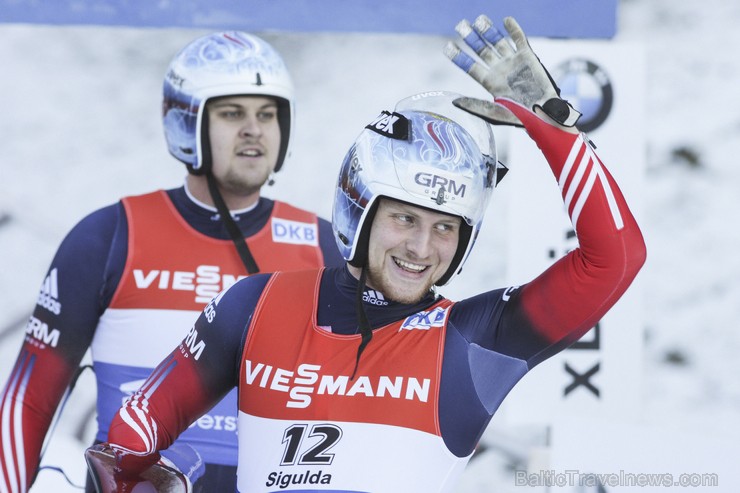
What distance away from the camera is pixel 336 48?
456 centimetres

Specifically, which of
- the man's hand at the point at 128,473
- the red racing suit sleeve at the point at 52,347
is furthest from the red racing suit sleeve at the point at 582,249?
the red racing suit sleeve at the point at 52,347

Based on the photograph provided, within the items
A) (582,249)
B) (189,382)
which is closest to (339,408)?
(189,382)

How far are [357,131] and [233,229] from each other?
1.11 metres

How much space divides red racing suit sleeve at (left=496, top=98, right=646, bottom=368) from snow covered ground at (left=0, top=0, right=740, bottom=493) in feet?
6.67

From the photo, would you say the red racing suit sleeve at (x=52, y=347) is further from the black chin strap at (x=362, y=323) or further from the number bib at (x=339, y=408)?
the black chin strap at (x=362, y=323)

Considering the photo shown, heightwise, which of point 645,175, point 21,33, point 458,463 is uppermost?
point 21,33

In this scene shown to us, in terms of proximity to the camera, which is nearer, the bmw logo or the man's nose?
the man's nose

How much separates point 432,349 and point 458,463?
0.26 m

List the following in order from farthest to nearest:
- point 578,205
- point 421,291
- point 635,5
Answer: point 635,5 < point 421,291 < point 578,205

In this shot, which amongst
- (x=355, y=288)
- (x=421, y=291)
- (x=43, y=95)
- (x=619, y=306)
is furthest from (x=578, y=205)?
(x=43, y=95)

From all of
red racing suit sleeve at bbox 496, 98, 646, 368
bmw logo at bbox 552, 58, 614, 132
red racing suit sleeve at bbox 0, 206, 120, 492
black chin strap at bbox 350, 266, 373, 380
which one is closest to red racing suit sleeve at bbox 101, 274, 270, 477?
black chin strap at bbox 350, 266, 373, 380

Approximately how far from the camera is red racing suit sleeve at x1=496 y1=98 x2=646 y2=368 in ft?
7.82

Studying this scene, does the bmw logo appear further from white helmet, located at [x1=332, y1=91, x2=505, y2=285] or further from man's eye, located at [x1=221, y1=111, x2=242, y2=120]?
white helmet, located at [x1=332, y1=91, x2=505, y2=285]

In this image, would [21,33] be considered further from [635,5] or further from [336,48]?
[635,5]
